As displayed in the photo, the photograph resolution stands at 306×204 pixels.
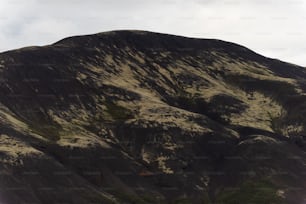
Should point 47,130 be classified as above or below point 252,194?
above

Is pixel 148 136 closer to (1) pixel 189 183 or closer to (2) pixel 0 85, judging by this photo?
(1) pixel 189 183

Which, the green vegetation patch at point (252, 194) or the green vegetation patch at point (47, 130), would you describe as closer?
the green vegetation patch at point (252, 194)

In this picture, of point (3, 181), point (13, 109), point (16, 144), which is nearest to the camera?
point (3, 181)

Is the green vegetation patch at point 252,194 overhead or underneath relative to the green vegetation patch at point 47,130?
underneath

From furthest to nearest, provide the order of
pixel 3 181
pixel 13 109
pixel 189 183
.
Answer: pixel 13 109, pixel 189 183, pixel 3 181

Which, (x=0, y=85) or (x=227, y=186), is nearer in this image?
(x=227, y=186)

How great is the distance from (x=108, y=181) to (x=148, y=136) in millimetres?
36188

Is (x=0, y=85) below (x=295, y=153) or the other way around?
the other way around

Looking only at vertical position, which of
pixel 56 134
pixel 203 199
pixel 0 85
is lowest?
pixel 203 199

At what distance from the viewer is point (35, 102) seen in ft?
645

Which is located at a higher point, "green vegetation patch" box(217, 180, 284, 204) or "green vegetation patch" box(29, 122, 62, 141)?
"green vegetation patch" box(29, 122, 62, 141)

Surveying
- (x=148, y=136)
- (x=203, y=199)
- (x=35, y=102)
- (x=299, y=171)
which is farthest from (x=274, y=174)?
(x=35, y=102)

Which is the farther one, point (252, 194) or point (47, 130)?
point (47, 130)

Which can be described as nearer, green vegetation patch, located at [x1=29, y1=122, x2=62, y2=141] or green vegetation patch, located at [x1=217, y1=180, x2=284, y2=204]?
green vegetation patch, located at [x1=217, y1=180, x2=284, y2=204]
